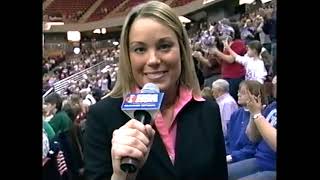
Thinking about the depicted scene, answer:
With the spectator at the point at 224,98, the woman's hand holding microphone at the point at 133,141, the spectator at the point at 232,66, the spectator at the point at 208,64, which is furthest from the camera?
the spectator at the point at 208,64

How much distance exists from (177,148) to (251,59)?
2.69 meters

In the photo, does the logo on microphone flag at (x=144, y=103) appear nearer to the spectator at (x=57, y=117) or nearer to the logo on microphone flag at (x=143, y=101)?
the logo on microphone flag at (x=143, y=101)

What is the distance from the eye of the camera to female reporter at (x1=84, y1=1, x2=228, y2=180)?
105 centimetres

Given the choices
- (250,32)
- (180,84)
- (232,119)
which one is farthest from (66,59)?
(180,84)

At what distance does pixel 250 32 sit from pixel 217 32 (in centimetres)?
28

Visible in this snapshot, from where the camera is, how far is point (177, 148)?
1.09m

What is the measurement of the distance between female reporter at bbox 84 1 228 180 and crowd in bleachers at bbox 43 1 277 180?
0.71 metres

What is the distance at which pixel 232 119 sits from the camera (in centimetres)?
251

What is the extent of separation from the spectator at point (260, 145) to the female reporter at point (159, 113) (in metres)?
0.75

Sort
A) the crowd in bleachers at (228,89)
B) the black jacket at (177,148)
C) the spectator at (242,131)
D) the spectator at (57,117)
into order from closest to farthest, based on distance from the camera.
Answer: the black jacket at (177,148), the crowd in bleachers at (228,89), the spectator at (242,131), the spectator at (57,117)

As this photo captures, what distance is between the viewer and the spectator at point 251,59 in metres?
3.56

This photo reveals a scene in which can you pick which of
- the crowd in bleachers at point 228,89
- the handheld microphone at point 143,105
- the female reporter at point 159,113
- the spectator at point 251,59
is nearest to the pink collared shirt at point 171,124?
the female reporter at point 159,113

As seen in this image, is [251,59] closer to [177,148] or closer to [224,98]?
[224,98]
